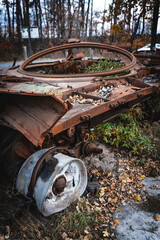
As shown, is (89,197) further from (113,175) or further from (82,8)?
(82,8)

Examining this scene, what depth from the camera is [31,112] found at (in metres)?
2.45

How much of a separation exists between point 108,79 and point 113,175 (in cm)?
203

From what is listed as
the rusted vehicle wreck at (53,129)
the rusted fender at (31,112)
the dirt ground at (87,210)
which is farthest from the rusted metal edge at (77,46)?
the dirt ground at (87,210)

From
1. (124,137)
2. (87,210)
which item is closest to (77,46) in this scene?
(124,137)

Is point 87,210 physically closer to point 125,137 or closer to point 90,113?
Answer: point 90,113

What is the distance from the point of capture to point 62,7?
844 inches

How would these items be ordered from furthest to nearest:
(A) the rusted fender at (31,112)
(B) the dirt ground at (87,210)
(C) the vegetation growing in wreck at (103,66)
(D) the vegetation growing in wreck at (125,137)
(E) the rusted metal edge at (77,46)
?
1. (C) the vegetation growing in wreck at (103,66)
2. (E) the rusted metal edge at (77,46)
3. (D) the vegetation growing in wreck at (125,137)
4. (B) the dirt ground at (87,210)
5. (A) the rusted fender at (31,112)

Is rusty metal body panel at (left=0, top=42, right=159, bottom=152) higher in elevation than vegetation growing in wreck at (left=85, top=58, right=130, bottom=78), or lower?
lower

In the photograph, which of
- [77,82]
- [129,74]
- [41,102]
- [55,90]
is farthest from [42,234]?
[129,74]

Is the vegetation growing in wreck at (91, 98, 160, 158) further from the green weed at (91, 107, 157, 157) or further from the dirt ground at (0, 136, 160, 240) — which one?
the dirt ground at (0, 136, 160, 240)

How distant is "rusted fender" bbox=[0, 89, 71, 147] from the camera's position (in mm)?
2129

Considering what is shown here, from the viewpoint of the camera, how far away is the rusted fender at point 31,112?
2.13 meters

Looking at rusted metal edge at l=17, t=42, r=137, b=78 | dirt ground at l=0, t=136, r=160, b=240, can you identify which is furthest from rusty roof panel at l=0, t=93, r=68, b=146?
rusted metal edge at l=17, t=42, r=137, b=78

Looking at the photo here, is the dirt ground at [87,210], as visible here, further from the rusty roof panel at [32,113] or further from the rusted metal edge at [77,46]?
the rusted metal edge at [77,46]
